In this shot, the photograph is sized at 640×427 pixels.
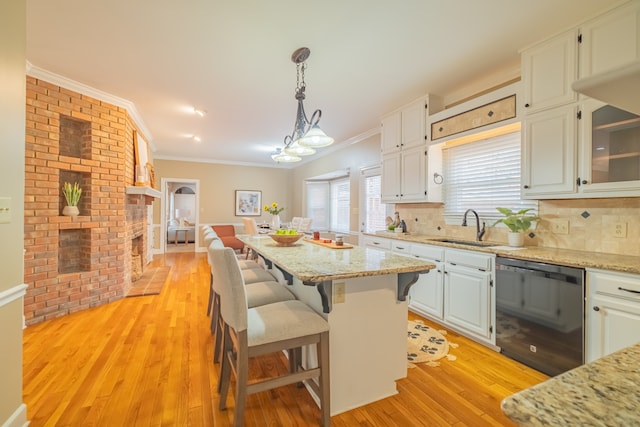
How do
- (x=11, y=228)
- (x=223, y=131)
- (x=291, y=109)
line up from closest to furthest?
(x=11, y=228) < (x=291, y=109) < (x=223, y=131)

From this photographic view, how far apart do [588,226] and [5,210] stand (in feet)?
12.8

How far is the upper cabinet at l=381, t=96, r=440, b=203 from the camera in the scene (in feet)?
11.1

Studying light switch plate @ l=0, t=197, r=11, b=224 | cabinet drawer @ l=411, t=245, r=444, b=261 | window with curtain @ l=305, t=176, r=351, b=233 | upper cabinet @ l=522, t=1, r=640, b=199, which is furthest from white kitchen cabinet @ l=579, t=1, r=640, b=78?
window with curtain @ l=305, t=176, r=351, b=233

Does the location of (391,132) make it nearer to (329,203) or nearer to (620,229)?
(620,229)

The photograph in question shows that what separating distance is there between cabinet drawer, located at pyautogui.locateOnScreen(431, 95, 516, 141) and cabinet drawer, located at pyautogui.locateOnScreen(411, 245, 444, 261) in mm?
1291

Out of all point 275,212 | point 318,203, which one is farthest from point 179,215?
point 275,212

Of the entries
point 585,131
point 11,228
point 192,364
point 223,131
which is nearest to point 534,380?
point 585,131

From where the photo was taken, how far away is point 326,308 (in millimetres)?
1622

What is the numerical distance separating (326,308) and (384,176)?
9.10 feet

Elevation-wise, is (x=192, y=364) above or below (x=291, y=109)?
below

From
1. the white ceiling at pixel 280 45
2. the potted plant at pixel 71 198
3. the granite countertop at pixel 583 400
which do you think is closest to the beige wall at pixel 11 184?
the white ceiling at pixel 280 45

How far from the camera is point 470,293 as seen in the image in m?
2.56

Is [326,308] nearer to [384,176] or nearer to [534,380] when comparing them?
[534,380]

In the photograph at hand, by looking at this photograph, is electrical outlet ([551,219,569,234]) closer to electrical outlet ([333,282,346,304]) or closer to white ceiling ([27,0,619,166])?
white ceiling ([27,0,619,166])
